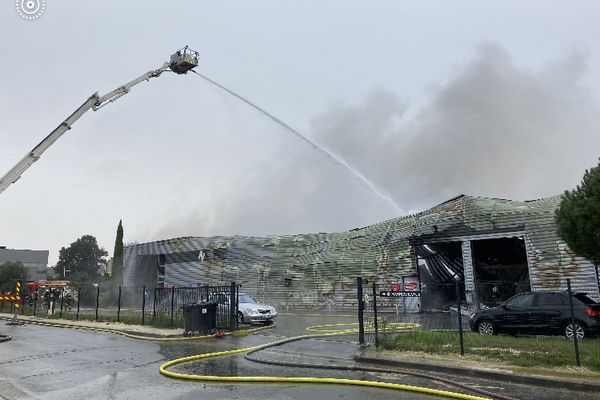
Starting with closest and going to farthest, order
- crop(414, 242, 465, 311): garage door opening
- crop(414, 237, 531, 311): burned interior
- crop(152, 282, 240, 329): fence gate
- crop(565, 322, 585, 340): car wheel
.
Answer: crop(565, 322, 585, 340): car wheel → crop(152, 282, 240, 329): fence gate → crop(414, 237, 531, 311): burned interior → crop(414, 242, 465, 311): garage door opening

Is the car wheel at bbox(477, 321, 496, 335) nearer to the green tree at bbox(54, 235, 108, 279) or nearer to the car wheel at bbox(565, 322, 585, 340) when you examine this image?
the car wheel at bbox(565, 322, 585, 340)

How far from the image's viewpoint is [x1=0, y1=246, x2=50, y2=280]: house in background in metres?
111

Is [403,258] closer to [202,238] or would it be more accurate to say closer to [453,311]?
[453,311]

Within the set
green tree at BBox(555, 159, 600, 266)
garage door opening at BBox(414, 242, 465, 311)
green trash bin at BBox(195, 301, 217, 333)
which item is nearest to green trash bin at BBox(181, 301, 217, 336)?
green trash bin at BBox(195, 301, 217, 333)

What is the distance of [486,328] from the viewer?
561 inches

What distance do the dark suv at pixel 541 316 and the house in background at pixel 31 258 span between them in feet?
383

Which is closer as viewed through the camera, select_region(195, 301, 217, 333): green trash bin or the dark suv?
the dark suv

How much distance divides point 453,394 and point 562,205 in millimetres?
7641

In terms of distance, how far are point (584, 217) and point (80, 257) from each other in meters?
120

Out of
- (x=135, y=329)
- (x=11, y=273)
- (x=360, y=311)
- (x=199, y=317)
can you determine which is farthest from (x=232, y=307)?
(x=11, y=273)

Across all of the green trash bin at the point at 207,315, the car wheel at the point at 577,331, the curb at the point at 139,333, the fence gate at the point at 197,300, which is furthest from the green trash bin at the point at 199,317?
the car wheel at the point at 577,331

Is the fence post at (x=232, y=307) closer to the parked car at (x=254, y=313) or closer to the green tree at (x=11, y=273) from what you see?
the parked car at (x=254, y=313)

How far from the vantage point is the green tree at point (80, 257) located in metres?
112

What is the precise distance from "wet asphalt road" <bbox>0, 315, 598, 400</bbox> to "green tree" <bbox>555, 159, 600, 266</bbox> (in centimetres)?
528
